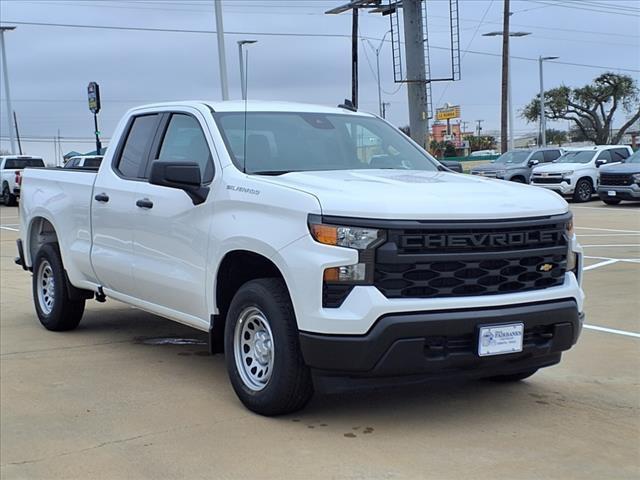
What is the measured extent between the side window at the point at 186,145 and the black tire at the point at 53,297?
197cm

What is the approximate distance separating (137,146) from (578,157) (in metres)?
23.6

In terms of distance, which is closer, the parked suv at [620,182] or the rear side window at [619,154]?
the parked suv at [620,182]

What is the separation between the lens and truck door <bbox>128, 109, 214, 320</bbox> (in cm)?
556

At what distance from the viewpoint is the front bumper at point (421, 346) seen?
173 inches

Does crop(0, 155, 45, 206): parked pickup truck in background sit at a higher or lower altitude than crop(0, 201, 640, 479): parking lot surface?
higher

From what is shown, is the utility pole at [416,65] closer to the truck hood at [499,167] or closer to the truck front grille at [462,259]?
the truck hood at [499,167]

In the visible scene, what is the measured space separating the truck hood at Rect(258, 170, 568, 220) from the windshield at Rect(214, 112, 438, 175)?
36 centimetres

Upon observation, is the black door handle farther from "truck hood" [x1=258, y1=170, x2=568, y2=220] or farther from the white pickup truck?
"truck hood" [x1=258, y1=170, x2=568, y2=220]

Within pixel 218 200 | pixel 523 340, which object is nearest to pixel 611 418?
pixel 523 340

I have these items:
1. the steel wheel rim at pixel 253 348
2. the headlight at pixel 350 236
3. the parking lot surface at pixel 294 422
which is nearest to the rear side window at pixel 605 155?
the parking lot surface at pixel 294 422

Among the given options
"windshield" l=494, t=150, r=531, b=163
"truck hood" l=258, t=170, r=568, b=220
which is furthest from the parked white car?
"truck hood" l=258, t=170, r=568, b=220

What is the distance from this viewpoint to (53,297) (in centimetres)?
774

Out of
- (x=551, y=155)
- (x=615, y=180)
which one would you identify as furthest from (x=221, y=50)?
(x=551, y=155)

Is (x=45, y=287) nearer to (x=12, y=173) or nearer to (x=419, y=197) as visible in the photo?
(x=419, y=197)
